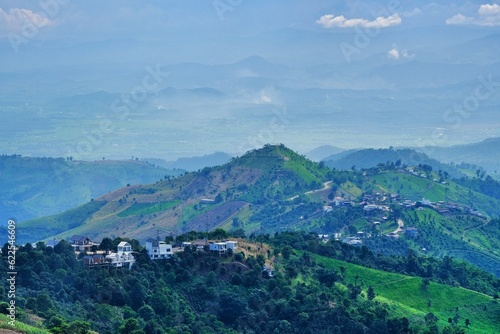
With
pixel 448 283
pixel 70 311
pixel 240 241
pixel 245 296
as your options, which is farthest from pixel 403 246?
pixel 70 311

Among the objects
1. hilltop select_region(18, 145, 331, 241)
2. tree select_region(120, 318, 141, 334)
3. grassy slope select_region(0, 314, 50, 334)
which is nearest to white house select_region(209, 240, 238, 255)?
tree select_region(120, 318, 141, 334)

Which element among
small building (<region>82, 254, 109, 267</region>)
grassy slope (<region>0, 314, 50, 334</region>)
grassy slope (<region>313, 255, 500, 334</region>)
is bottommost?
grassy slope (<region>313, 255, 500, 334</region>)

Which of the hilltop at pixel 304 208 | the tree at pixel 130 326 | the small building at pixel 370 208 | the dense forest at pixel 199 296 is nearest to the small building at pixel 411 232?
the hilltop at pixel 304 208

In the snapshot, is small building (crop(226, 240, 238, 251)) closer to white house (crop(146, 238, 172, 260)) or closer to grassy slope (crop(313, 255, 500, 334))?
white house (crop(146, 238, 172, 260))

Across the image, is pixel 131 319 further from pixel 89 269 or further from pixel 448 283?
pixel 448 283

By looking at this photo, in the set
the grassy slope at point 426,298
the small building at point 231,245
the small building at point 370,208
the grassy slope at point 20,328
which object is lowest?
the grassy slope at point 426,298

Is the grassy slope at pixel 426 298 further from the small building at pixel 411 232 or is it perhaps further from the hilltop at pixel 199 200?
the hilltop at pixel 199 200

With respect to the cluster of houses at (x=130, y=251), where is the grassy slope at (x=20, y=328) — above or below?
below

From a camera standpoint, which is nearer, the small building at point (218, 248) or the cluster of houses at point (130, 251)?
the cluster of houses at point (130, 251)
